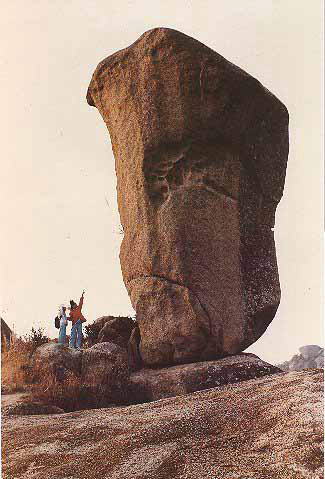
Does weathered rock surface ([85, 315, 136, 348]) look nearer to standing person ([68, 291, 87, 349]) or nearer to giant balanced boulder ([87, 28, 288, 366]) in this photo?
standing person ([68, 291, 87, 349])

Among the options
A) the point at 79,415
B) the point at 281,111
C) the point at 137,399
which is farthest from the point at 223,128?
the point at 79,415

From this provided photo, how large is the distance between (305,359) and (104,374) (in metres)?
32.0

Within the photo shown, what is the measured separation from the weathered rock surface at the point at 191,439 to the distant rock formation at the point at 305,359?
31.5 meters

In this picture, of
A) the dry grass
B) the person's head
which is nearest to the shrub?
the dry grass

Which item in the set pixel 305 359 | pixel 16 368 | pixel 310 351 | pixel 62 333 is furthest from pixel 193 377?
pixel 310 351

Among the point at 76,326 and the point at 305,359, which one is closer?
the point at 76,326

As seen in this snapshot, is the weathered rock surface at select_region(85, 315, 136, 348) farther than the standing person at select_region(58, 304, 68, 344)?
Yes

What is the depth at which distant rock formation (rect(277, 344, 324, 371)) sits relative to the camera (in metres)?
37.0

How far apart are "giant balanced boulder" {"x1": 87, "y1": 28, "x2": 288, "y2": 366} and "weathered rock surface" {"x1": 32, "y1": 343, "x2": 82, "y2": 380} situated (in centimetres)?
117

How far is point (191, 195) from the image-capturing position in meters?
9.18

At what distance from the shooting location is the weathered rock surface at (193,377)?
823 cm

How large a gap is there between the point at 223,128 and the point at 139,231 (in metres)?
2.15

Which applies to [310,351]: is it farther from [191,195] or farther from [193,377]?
[193,377]

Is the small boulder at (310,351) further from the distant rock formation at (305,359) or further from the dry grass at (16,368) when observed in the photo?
the dry grass at (16,368)
